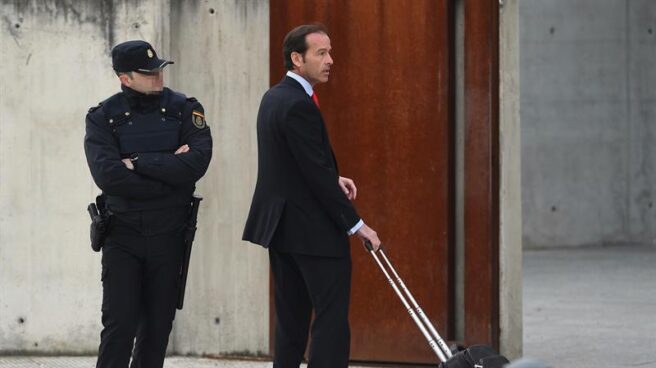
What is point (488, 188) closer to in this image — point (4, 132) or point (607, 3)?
point (4, 132)

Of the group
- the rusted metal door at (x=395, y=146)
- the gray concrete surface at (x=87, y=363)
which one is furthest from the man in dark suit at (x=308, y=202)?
the gray concrete surface at (x=87, y=363)

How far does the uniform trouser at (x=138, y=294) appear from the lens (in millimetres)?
6246

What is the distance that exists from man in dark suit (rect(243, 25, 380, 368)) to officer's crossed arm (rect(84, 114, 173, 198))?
0.47 metres

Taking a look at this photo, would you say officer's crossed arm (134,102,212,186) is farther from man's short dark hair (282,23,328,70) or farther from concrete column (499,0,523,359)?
concrete column (499,0,523,359)

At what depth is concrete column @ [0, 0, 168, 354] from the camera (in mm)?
8586

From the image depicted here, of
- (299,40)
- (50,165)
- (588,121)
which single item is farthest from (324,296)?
(588,121)

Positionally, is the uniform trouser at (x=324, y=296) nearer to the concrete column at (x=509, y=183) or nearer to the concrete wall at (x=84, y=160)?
the concrete column at (x=509, y=183)

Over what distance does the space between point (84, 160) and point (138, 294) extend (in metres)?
2.43

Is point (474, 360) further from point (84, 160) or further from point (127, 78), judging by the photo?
point (84, 160)

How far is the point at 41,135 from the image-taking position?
28.3ft

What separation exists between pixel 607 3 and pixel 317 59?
1066 centimetres

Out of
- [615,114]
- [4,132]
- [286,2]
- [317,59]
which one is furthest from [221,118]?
[615,114]

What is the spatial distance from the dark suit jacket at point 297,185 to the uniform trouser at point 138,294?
0.41 m

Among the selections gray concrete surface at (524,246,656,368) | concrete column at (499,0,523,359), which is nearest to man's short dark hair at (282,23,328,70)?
concrete column at (499,0,523,359)
